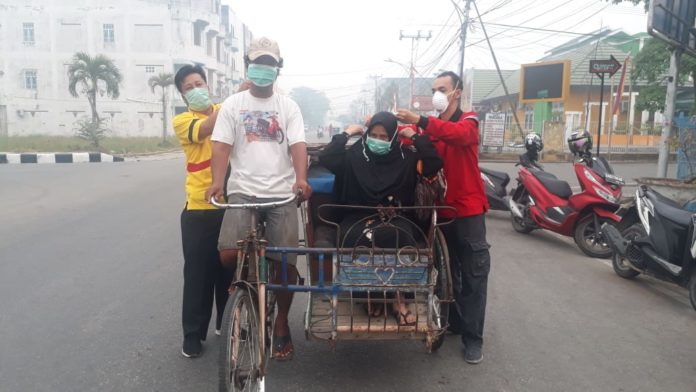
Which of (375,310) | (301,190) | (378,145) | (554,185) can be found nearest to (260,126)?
(301,190)

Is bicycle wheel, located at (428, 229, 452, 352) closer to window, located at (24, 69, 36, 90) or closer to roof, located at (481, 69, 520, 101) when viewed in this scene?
roof, located at (481, 69, 520, 101)

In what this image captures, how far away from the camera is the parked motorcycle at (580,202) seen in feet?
21.1

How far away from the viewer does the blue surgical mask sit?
9.87ft

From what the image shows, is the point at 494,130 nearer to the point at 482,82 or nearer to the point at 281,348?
the point at 281,348

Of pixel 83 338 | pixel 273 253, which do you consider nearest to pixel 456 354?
pixel 273 253

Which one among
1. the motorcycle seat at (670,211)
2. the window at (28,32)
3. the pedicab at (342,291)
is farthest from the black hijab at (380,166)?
the window at (28,32)

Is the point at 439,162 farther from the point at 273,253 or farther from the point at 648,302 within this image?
the point at 648,302

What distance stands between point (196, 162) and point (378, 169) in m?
1.14

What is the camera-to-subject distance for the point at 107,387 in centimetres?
310

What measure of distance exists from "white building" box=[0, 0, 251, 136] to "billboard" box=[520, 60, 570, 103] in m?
28.3

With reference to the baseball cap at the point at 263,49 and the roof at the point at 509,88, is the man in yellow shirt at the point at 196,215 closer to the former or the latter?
the baseball cap at the point at 263,49

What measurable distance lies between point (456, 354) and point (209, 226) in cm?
183

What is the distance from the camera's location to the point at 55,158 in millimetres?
18812

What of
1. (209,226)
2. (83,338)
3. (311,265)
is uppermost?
(209,226)
